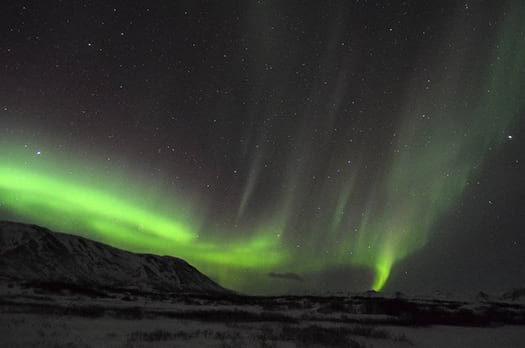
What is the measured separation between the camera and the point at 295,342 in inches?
734

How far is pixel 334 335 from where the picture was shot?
22250mm

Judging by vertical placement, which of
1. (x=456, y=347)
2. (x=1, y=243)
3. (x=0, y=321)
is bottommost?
(x=0, y=321)

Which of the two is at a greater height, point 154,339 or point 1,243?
point 1,243

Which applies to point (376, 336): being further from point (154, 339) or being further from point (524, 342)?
point (154, 339)

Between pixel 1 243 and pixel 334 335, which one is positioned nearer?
pixel 334 335

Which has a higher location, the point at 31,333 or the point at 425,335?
the point at 425,335

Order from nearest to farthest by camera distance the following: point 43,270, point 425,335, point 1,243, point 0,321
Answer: point 0,321, point 425,335, point 43,270, point 1,243

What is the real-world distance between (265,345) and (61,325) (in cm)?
1030

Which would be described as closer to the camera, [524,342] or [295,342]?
[295,342]

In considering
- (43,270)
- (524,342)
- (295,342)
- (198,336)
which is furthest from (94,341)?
(43,270)

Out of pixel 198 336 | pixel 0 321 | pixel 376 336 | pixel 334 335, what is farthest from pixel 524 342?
pixel 0 321

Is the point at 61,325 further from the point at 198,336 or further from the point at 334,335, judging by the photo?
the point at 334,335

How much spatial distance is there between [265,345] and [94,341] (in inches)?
246

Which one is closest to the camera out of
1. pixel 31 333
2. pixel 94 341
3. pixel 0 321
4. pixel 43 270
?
pixel 94 341
